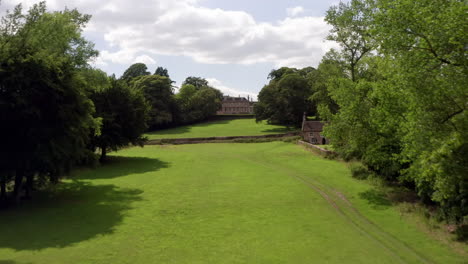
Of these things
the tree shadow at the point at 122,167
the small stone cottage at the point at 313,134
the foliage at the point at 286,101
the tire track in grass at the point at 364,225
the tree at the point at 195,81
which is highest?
the tree at the point at 195,81

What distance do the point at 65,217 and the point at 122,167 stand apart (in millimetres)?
19443

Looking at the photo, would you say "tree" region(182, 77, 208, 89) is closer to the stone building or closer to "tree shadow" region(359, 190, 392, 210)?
the stone building

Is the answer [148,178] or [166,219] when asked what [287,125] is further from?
[166,219]

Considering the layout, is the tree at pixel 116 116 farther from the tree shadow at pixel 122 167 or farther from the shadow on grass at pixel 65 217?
the shadow on grass at pixel 65 217

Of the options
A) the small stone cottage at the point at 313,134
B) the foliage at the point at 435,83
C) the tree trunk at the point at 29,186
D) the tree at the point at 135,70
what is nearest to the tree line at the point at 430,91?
the foliage at the point at 435,83

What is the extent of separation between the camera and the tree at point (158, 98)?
279 ft

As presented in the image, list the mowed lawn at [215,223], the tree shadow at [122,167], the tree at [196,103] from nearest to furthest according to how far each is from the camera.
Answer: the mowed lawn at [215,223], the tree shadow at [122,167], the tree at [196,103]

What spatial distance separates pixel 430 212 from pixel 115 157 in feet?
126

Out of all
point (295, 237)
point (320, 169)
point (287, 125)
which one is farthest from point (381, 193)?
point (287, 125)

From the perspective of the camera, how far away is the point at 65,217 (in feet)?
70.1

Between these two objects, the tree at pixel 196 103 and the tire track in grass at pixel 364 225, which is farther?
the tree at pixel 196 103

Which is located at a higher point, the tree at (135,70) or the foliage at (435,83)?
the tree at (135,70)

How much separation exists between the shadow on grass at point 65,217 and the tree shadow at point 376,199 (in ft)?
54.1

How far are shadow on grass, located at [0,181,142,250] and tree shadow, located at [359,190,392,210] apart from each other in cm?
1650
